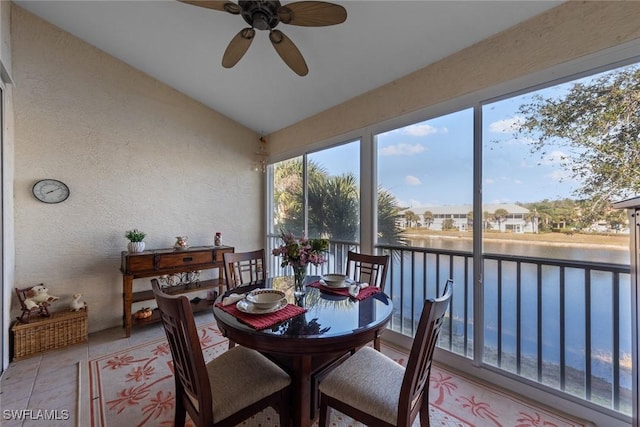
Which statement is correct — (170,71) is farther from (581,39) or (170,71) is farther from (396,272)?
(581,39)

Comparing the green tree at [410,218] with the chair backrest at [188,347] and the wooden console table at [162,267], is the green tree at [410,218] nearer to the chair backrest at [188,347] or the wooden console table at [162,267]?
the chair backrest at [188,347]

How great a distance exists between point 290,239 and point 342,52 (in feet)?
5.94

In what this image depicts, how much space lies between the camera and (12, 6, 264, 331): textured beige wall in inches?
107

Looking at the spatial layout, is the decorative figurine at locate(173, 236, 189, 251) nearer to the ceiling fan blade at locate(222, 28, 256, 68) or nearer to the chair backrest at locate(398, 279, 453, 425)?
the ceiling fan blade at locate(222, 28, 256, 68)

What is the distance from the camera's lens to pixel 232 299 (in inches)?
67.6

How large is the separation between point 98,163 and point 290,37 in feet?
8.51

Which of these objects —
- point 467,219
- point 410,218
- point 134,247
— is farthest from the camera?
point 134,247

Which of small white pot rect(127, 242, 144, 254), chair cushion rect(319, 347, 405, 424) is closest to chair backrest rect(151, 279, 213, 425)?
chair cushion rect(319, 347, 405, 424)

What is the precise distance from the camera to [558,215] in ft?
6.06

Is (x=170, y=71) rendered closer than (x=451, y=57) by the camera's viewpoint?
No

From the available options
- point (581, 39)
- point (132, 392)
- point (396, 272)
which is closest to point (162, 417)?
point (132, 392)

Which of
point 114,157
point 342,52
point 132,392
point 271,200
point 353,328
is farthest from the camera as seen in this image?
point 271,200

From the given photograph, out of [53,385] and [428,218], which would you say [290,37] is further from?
[53,385]

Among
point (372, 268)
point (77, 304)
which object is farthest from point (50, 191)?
point (372, 268)
